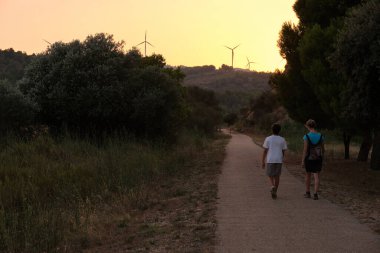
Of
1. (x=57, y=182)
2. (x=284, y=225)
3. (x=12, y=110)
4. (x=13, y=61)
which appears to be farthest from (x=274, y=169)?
(x=13, y=61)

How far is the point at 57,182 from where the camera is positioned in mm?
13164

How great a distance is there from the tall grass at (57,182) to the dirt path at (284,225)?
267 centimetres

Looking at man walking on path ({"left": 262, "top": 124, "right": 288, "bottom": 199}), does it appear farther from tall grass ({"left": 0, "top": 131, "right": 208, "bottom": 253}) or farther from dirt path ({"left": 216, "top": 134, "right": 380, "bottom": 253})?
tall grass ({"left": 0, "top": 131, "right": 208, "bottom": 253})

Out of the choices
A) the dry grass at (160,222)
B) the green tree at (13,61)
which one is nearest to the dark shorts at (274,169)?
the dry grass at (160,222)

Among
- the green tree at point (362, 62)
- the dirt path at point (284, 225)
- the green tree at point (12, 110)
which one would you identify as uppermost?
the green tree at point (362, 62)

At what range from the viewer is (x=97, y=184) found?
43.4 ft

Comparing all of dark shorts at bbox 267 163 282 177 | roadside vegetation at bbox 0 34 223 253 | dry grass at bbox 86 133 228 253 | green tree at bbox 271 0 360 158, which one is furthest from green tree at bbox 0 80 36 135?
dark shorts at bbox 267 163 282 177

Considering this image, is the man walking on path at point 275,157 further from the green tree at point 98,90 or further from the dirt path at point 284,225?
the green tree at point 98,90

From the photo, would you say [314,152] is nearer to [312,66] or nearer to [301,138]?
[312,66]

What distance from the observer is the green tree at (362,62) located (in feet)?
43.7

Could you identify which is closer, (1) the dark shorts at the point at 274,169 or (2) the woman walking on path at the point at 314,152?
(2) the woman walking on path at the point at 314,152

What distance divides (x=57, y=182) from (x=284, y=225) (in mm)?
6817

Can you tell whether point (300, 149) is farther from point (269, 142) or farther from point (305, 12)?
point (269, 142)

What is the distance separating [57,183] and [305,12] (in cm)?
1546
